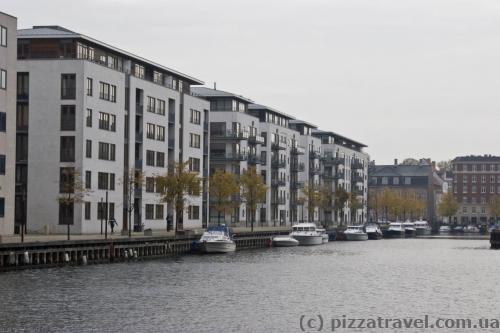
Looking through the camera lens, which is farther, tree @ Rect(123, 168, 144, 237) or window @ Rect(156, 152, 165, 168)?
window @ Rect(156, 152, 165, 168)

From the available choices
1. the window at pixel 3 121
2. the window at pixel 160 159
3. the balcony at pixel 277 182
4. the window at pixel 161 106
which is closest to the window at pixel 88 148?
the window at pixel 3 121

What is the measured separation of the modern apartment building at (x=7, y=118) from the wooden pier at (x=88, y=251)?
9.11 m

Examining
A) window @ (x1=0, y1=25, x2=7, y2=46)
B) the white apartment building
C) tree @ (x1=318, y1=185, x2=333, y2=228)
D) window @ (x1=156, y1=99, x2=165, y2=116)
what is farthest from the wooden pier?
tree @ (x1=318, y1=185, x2=333, y2=228)

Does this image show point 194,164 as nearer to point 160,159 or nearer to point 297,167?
point 160,159

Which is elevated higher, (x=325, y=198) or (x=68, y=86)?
(x=68, y=86)

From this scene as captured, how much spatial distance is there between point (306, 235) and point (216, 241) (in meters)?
31.3

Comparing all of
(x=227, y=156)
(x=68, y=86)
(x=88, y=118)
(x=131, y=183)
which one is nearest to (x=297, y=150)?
(x=227, y=156)

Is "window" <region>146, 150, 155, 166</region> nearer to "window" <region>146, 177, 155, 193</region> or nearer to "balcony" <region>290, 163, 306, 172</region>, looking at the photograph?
"window" <region>146, 177, 155, 193</region>

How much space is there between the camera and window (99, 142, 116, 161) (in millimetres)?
104375

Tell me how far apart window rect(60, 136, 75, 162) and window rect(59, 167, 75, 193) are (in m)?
1.33

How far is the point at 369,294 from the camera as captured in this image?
5991cm

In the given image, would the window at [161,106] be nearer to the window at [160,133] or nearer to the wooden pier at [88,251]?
the window at [160,133]

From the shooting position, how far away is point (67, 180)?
94500 mm

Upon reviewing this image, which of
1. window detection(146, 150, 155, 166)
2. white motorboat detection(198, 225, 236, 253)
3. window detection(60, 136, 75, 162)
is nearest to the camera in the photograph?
window detection(60, 136, 75, 162)
